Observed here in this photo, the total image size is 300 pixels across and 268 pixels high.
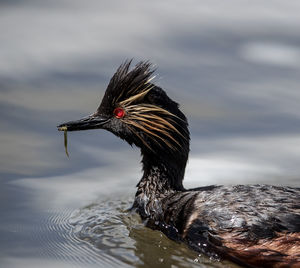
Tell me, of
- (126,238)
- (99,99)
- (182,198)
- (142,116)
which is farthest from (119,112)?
(99,99)

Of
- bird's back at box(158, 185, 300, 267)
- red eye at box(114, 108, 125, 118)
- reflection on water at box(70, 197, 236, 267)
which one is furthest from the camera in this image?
red eye at box(114, 108, 125, 118)

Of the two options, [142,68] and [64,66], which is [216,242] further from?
[64,66]

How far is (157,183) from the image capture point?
8078 mm

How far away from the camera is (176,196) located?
25.6ft

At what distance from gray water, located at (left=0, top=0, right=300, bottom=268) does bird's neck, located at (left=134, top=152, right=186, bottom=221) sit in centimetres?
22

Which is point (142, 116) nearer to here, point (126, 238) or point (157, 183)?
point (157, 183)

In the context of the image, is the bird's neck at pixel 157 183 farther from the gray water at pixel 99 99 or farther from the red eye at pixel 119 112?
the red eye at pixel 119 112

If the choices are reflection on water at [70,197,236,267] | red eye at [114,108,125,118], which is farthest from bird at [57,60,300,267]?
reflection on water at [70,197,236,267]

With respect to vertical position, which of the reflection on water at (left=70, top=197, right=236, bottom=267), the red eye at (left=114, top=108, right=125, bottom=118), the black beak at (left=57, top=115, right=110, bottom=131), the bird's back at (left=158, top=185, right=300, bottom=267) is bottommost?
the reflection on water at (left=70, top=197, right=236, bottom=267)

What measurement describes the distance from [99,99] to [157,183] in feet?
8.18

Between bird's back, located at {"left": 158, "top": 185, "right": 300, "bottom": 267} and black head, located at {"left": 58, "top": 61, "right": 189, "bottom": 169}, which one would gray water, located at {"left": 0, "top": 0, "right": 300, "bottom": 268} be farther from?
black head, located at {"left": 58, "top": 61, "right": 189, "bottom": 169}

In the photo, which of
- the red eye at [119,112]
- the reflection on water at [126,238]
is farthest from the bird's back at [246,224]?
the red eye at [119,112]

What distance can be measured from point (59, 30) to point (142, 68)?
13.5 feet

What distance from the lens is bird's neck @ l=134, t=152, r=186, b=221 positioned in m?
8.00
